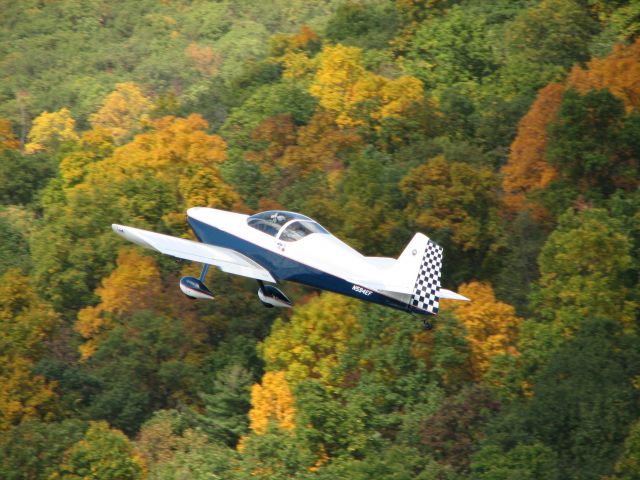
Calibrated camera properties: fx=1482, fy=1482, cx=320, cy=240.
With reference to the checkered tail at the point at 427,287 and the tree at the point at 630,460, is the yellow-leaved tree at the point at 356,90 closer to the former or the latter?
the tree at the point at 630,460

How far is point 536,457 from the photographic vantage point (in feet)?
173

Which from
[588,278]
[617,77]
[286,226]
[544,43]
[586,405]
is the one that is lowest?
[544,43]

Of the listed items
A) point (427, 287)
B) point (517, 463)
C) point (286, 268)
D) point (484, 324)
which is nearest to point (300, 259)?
point (286, 268)

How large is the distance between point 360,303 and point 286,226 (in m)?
25.0

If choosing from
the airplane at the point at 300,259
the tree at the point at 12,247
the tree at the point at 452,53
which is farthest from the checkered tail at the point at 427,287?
the tree at the point at 452,53

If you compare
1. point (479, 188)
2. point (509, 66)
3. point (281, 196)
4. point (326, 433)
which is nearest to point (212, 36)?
point (509, 66)

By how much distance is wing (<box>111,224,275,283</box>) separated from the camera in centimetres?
4053

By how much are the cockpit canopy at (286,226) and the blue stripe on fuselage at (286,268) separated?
0.54 m

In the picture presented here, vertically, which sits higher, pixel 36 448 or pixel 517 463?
pixel 517 463

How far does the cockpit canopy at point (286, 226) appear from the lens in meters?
41.1

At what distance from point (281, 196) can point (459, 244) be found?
1287 cm

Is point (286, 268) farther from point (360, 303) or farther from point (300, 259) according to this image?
point (360, 303)

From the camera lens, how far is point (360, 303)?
216 feet

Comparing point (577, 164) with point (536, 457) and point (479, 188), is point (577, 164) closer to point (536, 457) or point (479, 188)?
point (479, 188)
